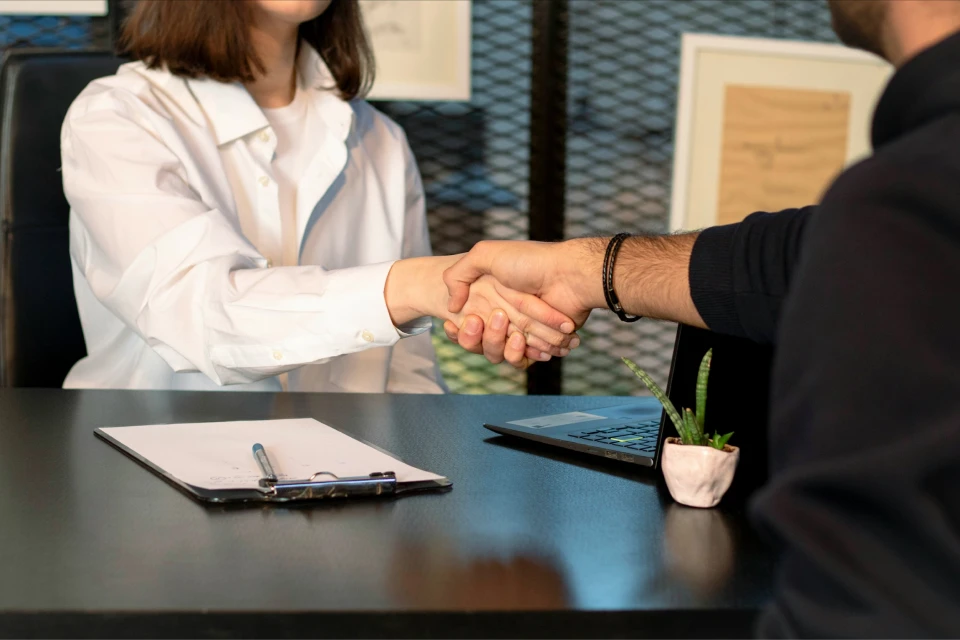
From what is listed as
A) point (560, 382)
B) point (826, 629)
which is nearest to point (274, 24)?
point (560, 382)

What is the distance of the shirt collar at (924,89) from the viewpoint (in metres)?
0.47

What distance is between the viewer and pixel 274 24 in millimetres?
1666

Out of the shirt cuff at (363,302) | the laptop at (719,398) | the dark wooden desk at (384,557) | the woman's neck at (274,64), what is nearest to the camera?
the dark wooden desk at (384,557)

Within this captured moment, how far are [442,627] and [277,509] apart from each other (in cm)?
23

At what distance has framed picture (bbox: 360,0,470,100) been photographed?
2139 mm

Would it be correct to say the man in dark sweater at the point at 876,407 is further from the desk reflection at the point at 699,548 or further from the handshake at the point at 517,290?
the handshake at the point at 517,290

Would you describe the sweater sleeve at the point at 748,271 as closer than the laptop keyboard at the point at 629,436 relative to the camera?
Yes

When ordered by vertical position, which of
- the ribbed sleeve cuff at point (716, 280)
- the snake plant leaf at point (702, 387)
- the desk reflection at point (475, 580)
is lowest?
the desk reflection at point (475, 580)

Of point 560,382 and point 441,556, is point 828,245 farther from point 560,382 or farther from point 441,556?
point 560,382

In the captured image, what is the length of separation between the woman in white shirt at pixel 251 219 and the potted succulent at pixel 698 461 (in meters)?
0.47

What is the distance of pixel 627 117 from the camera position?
229 centimetres

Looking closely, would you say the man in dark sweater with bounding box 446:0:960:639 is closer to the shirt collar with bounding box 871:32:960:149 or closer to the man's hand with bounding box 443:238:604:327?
the shirt collar with bounding box 871:32:960:149

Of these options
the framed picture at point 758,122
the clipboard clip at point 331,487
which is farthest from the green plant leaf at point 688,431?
the framed picture at point 758,122

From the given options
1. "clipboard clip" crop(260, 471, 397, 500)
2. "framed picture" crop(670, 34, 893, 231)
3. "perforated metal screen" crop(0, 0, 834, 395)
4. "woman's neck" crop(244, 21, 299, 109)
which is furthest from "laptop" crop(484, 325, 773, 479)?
"framed picture" crop(670, 34, 893, 231)
